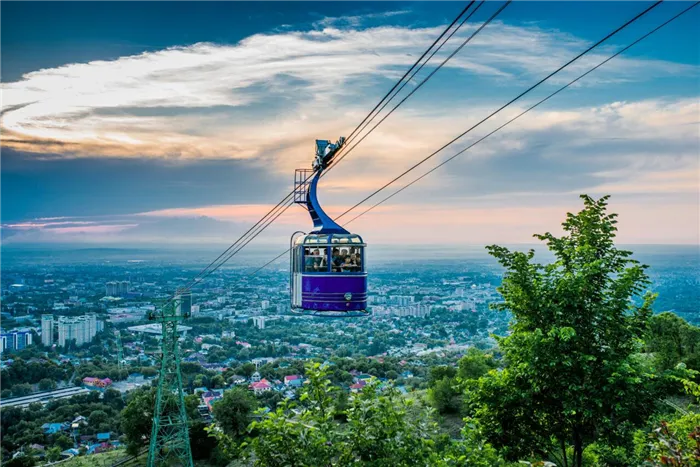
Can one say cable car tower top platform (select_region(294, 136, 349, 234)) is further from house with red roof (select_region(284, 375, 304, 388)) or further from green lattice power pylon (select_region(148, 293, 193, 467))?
house with red roof (select_region(284, 375, 304, 388))

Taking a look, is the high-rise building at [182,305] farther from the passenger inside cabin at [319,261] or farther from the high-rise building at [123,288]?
the high-rise building at [123,288]

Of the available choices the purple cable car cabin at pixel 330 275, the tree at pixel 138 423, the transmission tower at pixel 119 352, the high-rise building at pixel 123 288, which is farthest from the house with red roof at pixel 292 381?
the high-rise building at pixel 123 288

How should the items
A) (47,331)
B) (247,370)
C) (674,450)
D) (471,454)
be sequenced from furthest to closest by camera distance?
(47,331) < (247,370) < (471,454) < (674,450)

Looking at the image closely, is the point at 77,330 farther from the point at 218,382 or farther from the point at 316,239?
the point at 316,239

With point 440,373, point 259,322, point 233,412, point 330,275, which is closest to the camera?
point 330,275

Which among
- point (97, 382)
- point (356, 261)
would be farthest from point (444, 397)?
point (97, 382)

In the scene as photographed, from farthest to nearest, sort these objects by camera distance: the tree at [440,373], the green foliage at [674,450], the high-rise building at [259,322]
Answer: the high-rise building at [259,322] < the tree at [440,373] < the green foliage at [674,450]
